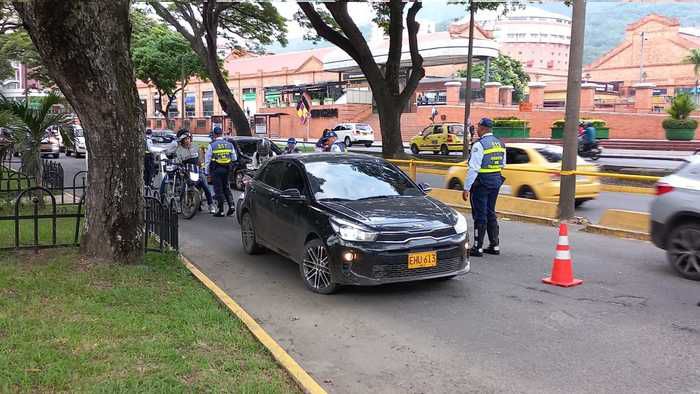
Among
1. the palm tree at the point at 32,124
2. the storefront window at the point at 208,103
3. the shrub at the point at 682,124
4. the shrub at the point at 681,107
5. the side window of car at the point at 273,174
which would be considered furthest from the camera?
the storefront window at the point at 208,103

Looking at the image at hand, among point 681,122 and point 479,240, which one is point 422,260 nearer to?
point 479,240

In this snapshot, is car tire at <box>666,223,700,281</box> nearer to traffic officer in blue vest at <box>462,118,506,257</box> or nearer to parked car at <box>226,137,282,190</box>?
traffic officer in blue vest at <box>462,118,506,257</box>

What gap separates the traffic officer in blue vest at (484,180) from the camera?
28.7ft

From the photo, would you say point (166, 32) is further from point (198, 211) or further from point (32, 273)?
point (32, 273)

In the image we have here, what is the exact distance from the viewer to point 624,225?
34.6 ft

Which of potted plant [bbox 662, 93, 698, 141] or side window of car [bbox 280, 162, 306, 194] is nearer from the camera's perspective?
side window of car [bbox 280, 162, 306, 194]

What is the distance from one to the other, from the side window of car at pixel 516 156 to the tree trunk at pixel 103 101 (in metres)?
8.47

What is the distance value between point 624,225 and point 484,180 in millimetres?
3314

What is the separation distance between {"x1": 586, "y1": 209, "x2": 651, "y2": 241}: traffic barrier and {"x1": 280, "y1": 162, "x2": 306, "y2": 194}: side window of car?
5629 millimetres

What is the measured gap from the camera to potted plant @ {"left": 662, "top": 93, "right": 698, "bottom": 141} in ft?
123

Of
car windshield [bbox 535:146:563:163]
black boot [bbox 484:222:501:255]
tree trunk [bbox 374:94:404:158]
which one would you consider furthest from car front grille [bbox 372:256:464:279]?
tree trunk [bbox 374:94:404:158]

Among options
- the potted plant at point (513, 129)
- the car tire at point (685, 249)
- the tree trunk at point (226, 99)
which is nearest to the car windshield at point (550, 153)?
the car tire at point (685, 249)

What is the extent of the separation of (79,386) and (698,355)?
4.66 meters

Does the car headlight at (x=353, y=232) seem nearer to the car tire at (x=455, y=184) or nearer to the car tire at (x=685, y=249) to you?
the car tire at (x=685, y=249)
